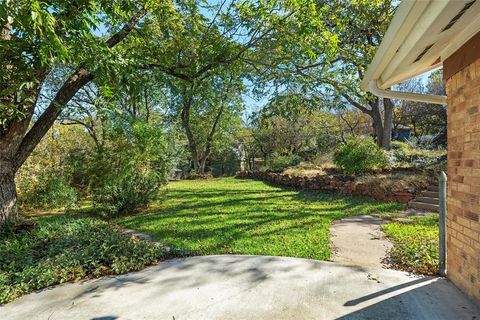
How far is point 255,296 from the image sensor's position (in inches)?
121

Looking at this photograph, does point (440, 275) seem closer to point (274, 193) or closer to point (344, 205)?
point (344, 205)

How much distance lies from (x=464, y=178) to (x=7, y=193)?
6.82 meters

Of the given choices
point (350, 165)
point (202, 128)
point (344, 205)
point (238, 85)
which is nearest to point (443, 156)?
point (350, 165)

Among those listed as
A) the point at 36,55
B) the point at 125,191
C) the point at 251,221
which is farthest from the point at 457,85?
the point at 125,191

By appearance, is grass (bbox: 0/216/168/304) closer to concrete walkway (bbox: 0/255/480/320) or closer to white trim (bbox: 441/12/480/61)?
concrete walkway (bbox: 0/255/480/320)

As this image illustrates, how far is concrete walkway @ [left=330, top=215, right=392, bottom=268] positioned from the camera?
429 cm

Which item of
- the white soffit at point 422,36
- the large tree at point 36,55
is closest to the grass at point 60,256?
the large tree at point 36,55

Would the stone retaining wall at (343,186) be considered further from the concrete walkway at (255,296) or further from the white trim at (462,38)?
the white trim at (462,38)

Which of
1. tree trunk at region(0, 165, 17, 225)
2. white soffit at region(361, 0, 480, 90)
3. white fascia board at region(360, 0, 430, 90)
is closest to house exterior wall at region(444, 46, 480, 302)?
white soffit at region(361, 0, 480, 90)

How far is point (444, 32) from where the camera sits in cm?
231

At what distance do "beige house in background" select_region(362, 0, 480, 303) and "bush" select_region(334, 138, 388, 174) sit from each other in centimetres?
750

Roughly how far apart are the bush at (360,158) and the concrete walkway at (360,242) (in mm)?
4091

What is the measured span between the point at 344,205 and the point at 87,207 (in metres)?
7.31

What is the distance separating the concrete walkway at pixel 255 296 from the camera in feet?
9.03
